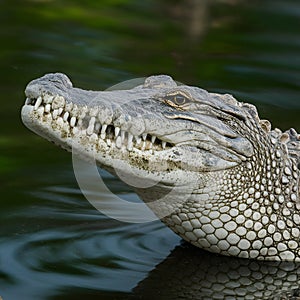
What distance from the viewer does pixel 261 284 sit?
561cm

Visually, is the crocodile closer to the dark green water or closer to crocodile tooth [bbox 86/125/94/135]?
crocodile tooth [bbox 86/125/94/135]

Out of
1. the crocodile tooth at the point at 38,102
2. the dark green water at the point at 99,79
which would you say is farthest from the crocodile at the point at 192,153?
the dark green water at the point at 99,79

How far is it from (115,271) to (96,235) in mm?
562

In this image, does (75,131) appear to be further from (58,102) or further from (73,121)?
(58,102)

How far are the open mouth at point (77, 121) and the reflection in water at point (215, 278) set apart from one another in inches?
31.6

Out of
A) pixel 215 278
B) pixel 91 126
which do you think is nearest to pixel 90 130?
pixel 91 126

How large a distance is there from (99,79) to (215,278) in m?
4.18

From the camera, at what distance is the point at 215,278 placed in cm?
562

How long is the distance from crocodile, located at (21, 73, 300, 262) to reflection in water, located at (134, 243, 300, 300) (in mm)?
86

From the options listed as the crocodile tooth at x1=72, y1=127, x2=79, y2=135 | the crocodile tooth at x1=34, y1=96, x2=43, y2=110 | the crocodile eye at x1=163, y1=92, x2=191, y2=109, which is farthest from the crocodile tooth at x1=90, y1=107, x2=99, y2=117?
the crocodile eye at x1=163, y1=92, x2=191, y2=109

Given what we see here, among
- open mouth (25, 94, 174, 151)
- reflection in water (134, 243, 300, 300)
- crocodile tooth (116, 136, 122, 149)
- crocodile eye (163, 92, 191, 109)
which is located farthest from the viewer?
crocodile eye (163, 92, 191, 109)

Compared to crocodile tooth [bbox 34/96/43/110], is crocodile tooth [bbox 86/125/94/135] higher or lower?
lower

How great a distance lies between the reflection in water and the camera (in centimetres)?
539

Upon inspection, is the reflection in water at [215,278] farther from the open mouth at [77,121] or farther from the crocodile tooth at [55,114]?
the crocodile tooth at [55,114]
